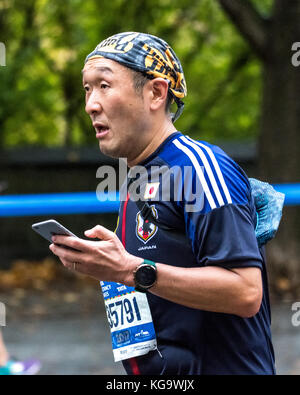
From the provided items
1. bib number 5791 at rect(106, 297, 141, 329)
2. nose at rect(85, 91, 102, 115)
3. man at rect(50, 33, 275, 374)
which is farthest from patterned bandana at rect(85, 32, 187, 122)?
bib number 5791 at rect(106, 297, 141, 329)

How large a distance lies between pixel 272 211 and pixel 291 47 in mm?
7312

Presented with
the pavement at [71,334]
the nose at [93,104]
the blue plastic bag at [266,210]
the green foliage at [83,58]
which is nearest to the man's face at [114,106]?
the nose at [93,104]

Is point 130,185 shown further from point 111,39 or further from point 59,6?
point 59,6

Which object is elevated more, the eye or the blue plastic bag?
the eye

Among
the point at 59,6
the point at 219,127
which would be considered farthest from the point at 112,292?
the point at 219,127

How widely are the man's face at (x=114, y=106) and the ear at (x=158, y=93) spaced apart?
0.12ft

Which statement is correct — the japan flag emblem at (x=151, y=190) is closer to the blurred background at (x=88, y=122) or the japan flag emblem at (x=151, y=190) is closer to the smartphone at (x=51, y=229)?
the smartphone at (x=51, y=229)

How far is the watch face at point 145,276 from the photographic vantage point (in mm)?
2074

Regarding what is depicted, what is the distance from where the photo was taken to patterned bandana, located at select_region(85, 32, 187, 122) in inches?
92.6

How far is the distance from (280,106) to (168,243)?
7592 mm

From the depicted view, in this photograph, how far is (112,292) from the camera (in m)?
2.61

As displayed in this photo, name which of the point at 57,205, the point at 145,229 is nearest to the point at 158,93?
the point at 145,229

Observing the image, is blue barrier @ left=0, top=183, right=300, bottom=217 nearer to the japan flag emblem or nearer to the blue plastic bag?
the blue plastic bag

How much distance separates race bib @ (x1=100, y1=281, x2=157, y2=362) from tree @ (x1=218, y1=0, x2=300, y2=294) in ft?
23.0
